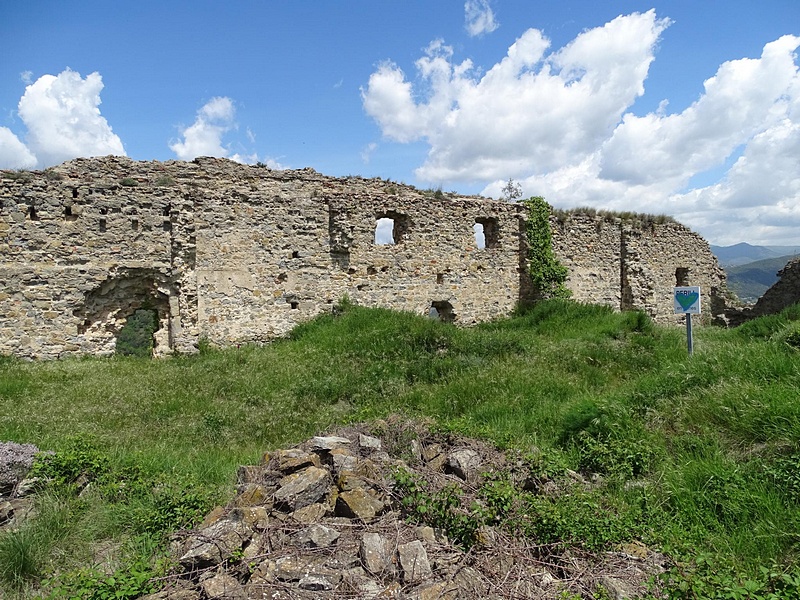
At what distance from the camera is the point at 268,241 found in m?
11.6

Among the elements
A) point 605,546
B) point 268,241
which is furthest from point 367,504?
point 268,241

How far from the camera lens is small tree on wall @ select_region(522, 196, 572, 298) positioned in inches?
560

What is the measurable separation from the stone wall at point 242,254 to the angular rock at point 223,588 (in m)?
8.21

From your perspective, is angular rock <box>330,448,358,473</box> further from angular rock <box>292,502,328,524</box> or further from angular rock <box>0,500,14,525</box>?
angular rock <box>0,500,14,525</box>

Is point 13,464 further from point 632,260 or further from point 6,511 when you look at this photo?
point 632,260

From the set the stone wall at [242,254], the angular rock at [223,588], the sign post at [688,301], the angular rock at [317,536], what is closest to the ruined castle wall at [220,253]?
the stone wall at [242,254]

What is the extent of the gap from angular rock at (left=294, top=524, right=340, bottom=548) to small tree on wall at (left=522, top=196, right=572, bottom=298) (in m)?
11.9

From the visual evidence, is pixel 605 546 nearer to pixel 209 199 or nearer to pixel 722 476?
pixel 722 476

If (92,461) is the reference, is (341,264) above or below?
above

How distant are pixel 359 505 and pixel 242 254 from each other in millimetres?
8772

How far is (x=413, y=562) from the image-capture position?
3.12m

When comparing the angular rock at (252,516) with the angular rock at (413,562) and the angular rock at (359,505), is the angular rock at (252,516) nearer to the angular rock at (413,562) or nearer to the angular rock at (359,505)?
the angular rock at (359,505)

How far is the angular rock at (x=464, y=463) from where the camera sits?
4.37 meters

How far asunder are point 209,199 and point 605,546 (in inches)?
407
